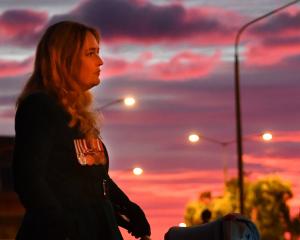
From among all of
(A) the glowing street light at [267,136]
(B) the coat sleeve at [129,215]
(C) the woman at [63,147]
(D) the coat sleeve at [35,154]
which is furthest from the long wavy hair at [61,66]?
(A) the glowing street light at [267,136]

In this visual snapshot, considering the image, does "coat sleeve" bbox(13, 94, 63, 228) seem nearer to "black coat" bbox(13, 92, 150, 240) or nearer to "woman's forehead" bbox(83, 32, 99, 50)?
"black coat" bbox(13, 92, 150, 240)

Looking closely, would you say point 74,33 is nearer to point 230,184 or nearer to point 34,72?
point 34,72

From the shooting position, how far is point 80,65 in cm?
639

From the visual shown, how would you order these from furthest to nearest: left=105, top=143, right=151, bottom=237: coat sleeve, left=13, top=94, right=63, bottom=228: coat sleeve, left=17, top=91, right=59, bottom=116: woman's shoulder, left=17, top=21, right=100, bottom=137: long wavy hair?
left=105, top=143, right=151, bottom=237: coat sleeve → left=17, top=21, right=100, bottom=137: long wavy hair → left=17, top=91, right=59, bottom=116: woman's shoulder → left=13, top=94, right=63, bottom=228: coat sleeve

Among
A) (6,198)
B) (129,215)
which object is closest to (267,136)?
(6,198)

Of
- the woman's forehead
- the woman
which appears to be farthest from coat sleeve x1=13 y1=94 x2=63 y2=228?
the woman's forehead

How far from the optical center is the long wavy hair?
635 cm

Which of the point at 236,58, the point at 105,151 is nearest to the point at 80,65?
the point at 105,151

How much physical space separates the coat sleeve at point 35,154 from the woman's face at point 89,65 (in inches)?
10.2

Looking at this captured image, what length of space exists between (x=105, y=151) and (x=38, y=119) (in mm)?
575

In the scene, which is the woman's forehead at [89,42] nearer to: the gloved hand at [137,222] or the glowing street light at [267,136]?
the gloved hand at [137,222]

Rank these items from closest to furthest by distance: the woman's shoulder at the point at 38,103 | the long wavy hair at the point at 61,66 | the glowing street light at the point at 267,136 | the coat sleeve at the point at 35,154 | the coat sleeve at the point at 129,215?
the coat sleeve at the point at 35,154 → the woman's shoulder at the point at 38,103 → the long wavy hair at the point at 61,66 → the coat sleeve at the point at 129,215 → the glowing street light at the point at 267,136

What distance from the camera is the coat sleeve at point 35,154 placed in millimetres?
6074

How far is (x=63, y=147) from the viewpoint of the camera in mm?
6324
